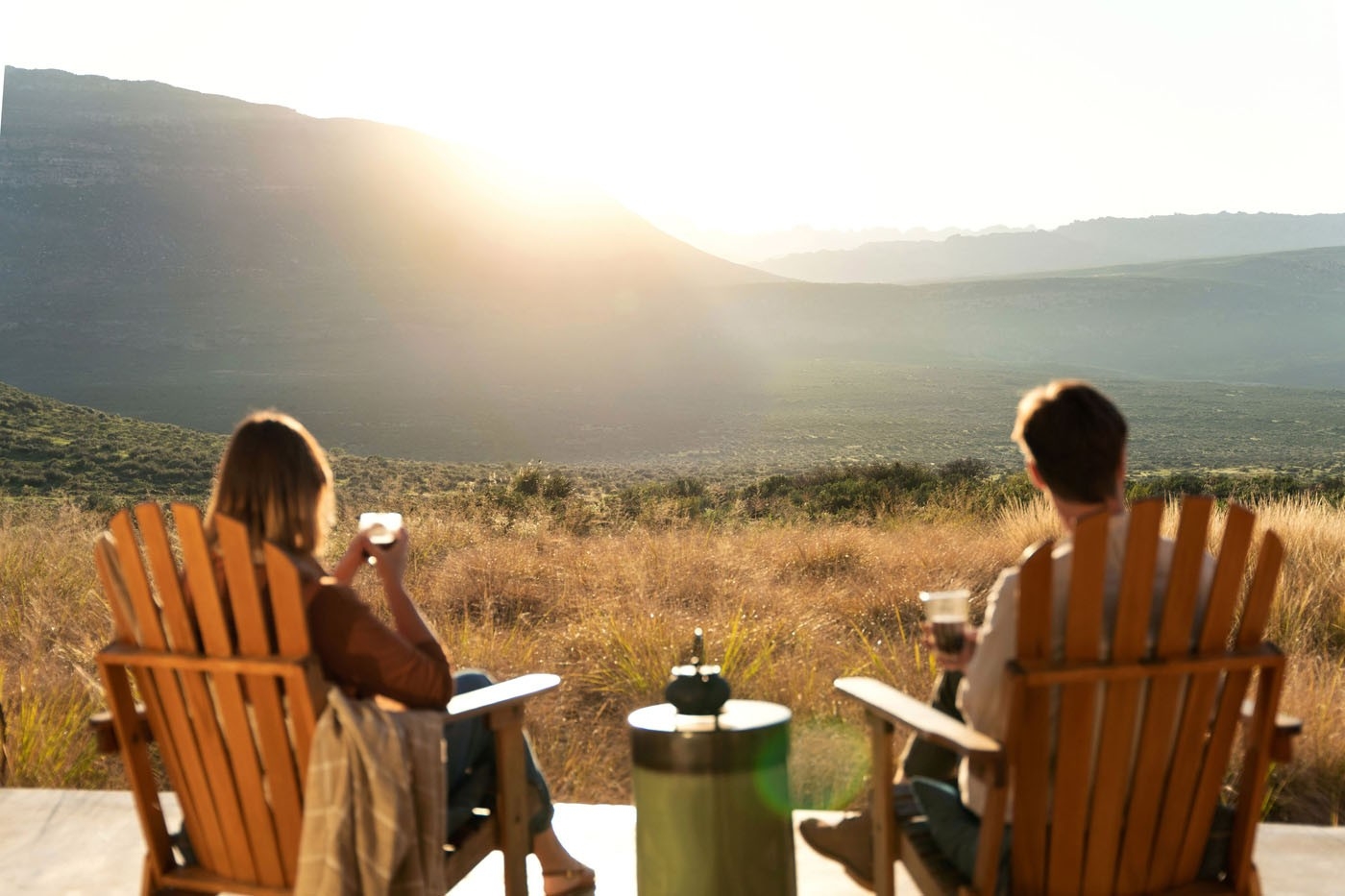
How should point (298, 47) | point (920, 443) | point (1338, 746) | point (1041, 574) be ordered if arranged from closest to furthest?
point (1041, 574)
point (1338, 746)
point (920, 443)
point (298, 47)

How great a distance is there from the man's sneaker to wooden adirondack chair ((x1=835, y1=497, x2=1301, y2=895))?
0.32 meters

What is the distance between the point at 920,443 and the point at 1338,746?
49.7 m

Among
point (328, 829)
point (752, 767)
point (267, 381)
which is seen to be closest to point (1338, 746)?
point (752, 767)

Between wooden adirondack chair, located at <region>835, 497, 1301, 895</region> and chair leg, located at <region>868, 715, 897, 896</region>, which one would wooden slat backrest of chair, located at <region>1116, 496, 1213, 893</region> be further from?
chair leg, located at <region>868, 715, 897, 896</region>

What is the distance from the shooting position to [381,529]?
2436 mm

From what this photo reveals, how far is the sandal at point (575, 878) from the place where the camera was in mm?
3025

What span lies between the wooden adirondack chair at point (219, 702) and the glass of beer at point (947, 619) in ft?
2.68

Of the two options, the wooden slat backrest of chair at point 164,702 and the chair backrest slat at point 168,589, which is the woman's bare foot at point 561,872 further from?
the chair backrest slat at point 168,589

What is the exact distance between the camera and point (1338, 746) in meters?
4.11

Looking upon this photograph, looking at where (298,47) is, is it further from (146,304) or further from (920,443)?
(920,443)

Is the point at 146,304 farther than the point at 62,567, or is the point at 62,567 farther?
the point at 146,304

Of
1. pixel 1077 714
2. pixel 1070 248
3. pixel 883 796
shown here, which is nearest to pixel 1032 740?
pixel 1077 714

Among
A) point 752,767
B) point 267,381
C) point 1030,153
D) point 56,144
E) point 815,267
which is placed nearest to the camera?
point 752,767

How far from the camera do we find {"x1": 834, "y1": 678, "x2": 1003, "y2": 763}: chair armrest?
206cm
